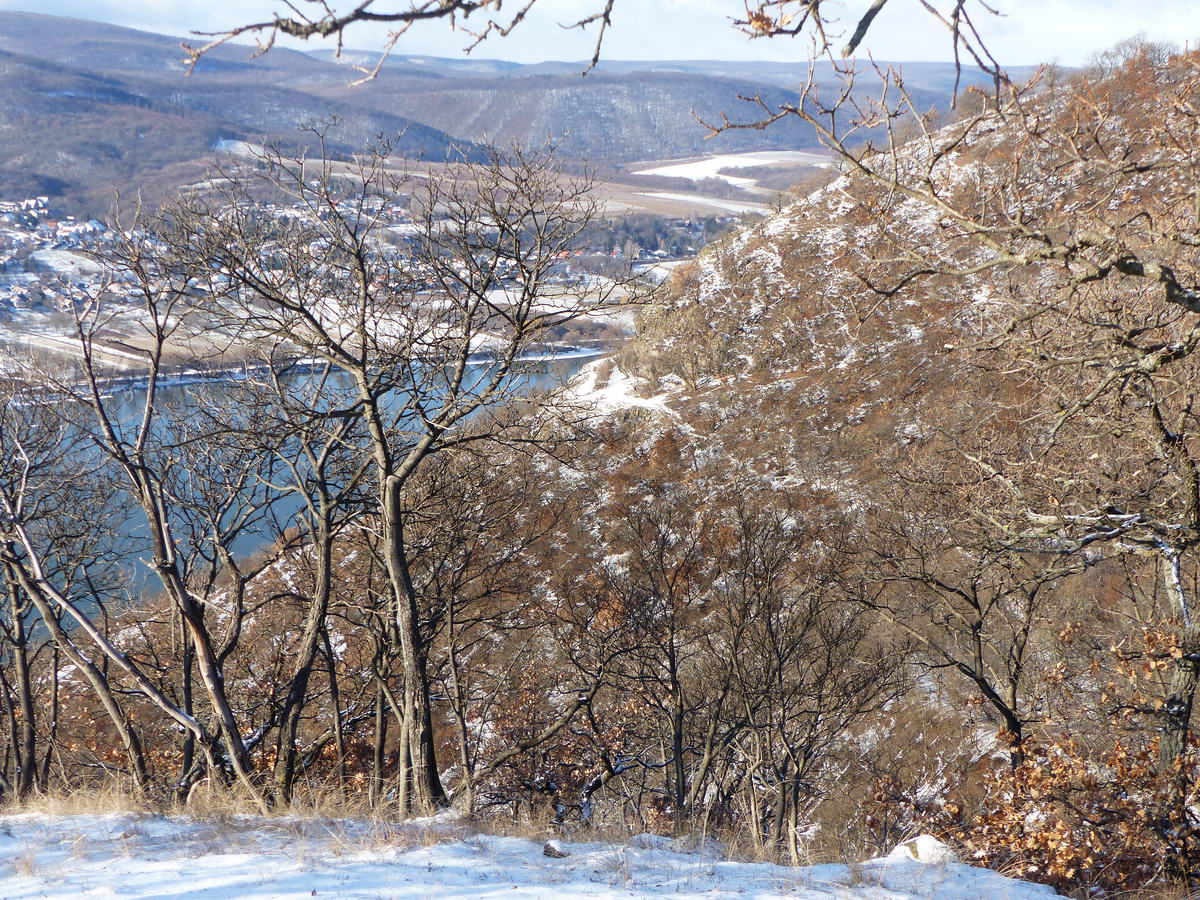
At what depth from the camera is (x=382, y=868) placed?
4.45 m

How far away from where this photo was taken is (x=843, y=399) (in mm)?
29328

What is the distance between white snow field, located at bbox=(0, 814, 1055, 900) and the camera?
13.5 feet

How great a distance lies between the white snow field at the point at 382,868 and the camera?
4.13 metres

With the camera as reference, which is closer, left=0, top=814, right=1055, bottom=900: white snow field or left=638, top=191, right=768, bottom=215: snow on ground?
left=0, top=814, right=1055, bottom=900: white snow field

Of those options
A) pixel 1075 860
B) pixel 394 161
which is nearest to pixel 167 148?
pixel 394 161

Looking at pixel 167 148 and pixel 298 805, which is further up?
pixel 167 148

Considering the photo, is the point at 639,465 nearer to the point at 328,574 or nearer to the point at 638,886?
the point at 328,574

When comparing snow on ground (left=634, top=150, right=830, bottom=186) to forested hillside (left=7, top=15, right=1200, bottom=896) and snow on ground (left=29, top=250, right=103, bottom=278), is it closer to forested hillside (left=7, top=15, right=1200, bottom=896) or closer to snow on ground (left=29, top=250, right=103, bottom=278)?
snow on ground (left=29, top=250, right=103, bottom=278)

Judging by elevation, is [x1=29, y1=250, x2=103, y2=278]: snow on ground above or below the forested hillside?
above

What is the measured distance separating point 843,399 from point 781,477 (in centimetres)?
526

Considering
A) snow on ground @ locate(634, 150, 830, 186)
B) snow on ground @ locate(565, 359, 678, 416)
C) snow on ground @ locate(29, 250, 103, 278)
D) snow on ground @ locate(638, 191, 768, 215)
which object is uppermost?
snow on ground @ locate(634, 150, 830, 186)

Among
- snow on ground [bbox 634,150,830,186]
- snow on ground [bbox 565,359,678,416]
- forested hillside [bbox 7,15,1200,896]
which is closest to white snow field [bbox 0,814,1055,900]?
forested hillside [bbox 7,15,1200,896]

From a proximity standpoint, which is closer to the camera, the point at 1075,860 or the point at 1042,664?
the point at 1075,860

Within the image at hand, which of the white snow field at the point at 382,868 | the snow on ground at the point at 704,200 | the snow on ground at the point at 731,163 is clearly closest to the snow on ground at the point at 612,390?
the white snow field at the point at 382,868
